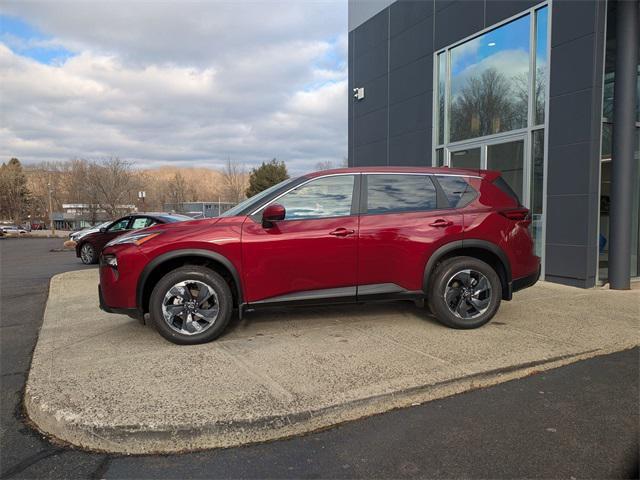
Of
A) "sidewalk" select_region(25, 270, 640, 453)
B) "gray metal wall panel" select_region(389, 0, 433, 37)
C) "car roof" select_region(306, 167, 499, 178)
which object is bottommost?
"sidewalk" select_region(25, 270, 640, 453)

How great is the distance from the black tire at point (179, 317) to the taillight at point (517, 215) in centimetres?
314

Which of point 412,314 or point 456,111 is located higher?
point 456,111

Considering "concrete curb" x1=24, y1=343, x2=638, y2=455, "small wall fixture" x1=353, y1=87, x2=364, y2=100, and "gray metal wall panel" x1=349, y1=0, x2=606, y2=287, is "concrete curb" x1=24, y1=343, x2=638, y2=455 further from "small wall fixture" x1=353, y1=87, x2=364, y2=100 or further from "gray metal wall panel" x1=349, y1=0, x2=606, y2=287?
"small wall fixture" x1=353, y1=87, x2=364, y2=100

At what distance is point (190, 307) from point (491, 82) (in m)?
8.02

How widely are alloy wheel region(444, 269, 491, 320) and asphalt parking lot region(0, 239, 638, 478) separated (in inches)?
54.0

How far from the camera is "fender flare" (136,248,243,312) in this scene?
4414 mm

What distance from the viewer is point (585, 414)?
10.7 ft

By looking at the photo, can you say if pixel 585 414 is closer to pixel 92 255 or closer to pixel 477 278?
pixel 477 278

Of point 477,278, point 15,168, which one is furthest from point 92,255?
point 15,168

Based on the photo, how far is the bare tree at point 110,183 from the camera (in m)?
51.9

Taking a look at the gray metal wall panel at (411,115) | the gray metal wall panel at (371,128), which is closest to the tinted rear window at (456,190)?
the gray metal wall panel at (411,115)

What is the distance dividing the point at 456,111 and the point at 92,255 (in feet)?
38.3

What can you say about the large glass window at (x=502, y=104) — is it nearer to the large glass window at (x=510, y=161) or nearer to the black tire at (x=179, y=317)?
the large glass window at (x=510, y=161)

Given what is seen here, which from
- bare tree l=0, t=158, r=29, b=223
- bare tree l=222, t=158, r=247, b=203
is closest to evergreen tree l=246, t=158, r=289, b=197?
bare tree l=222, t=158, r=247, b=203
